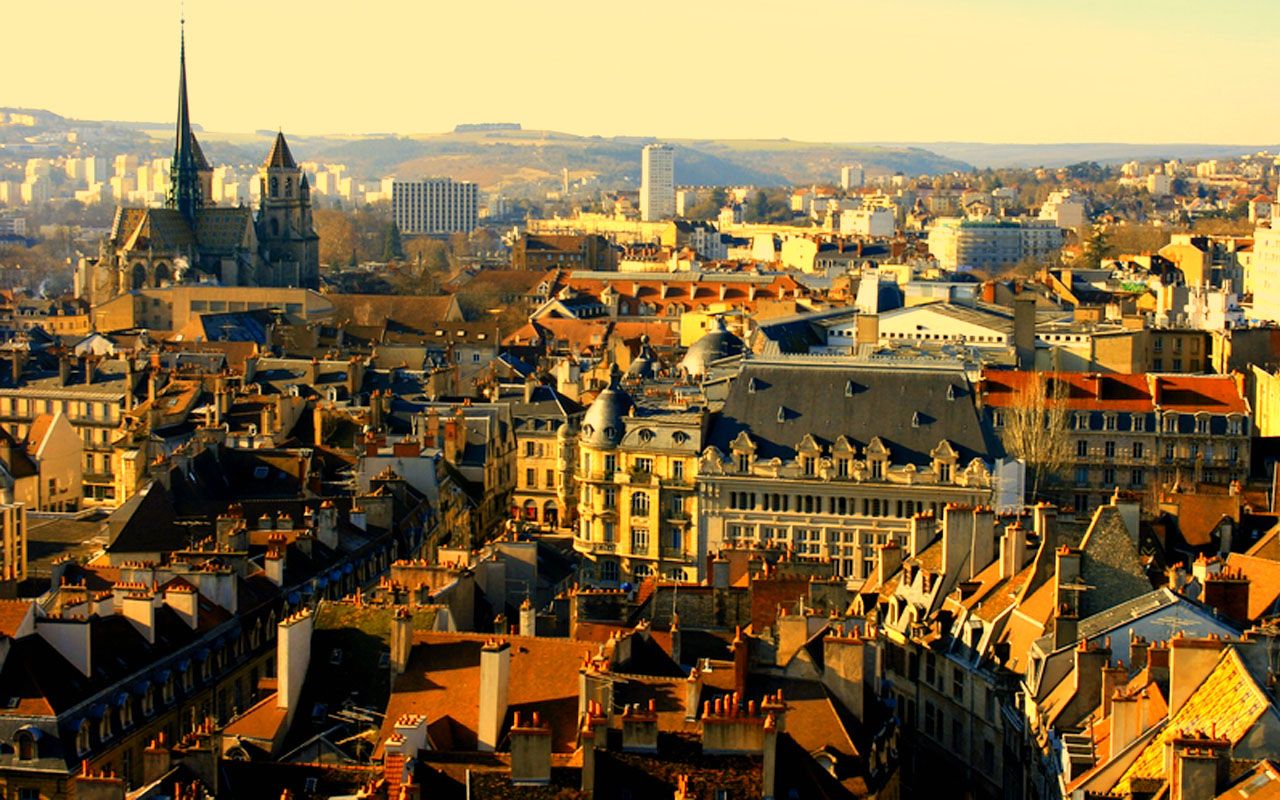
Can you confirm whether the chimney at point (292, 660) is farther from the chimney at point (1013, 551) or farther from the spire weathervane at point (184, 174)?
the spire weathervane at point (184, 174)

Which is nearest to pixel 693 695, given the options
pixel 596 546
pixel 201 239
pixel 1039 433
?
pixel 596 546

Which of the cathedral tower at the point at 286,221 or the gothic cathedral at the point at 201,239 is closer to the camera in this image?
the gothic cathedral at the point at 201,239

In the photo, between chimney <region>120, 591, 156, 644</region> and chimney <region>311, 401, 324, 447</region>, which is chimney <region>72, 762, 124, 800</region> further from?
chimney <region>311, 401, 324, 447</region>

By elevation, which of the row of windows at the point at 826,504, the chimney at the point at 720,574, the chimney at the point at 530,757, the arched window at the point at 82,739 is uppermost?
the chimney at the point at 530,757

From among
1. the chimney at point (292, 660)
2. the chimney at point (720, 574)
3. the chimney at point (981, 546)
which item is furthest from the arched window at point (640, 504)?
the chimney at point (292, 660)

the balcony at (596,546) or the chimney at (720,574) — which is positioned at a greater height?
the chimney at (720,574)

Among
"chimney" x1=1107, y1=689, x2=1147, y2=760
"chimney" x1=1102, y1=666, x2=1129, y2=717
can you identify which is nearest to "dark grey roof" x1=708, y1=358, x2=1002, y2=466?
"chimney" x1=1102, y1=666, x2=1129, y2=717

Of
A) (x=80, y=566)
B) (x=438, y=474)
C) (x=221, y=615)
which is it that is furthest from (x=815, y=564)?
(x=438, y=474)
